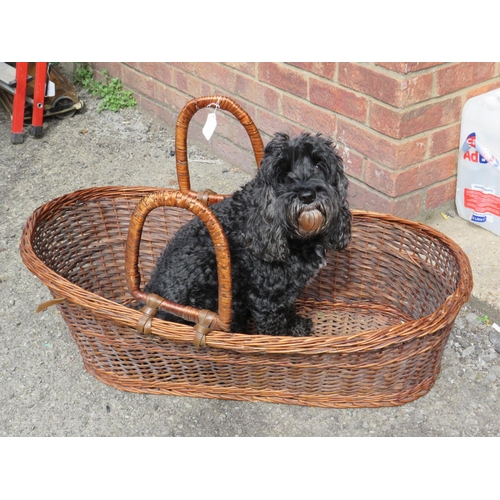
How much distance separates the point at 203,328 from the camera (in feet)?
8.45

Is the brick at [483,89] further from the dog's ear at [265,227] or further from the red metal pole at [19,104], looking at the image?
the red metal pole at [19,104]

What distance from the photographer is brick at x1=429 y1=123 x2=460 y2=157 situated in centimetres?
365

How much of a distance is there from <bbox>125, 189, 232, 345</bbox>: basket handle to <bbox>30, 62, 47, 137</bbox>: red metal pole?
9.25 ft

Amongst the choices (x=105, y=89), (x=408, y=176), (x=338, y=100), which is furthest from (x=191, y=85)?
(x=408, y=176)

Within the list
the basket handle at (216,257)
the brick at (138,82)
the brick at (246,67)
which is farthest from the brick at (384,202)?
the brick at (138,82)

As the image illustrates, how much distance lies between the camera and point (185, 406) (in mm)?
2955

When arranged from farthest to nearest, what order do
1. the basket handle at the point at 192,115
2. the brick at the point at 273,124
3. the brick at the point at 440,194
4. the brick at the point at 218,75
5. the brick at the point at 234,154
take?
the brick at the point at 234,154 < the brick at the point at 218,75 < the brick at the point at 273,124 < the brick at the point at 440,194 < the basket handle at the point at 192,115

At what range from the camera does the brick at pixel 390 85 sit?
3.33 m

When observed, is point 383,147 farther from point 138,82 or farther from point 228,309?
point 138,82

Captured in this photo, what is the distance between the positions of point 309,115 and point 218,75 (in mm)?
934

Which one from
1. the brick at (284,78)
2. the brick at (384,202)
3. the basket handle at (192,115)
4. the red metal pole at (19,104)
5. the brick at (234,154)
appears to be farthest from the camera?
the red metal pole at (19,104)

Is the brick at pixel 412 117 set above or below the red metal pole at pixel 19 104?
above

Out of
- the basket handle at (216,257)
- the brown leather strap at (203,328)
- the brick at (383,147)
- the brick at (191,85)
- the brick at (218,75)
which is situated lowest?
the brown leather strap at (203,328)

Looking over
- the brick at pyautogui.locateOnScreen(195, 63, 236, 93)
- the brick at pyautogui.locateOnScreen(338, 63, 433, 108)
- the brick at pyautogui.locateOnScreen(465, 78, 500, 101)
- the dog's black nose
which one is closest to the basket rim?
the dog's black nose
